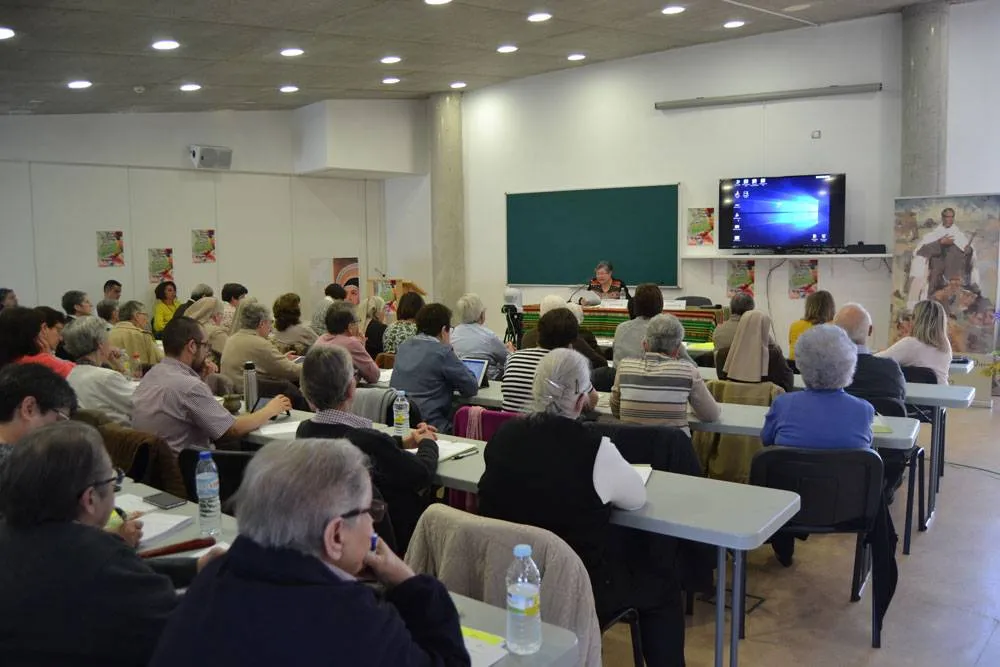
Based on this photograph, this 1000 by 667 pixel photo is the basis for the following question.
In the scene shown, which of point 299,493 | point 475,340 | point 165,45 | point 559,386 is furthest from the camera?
point 165,45

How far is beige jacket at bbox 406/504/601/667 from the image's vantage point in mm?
Answer: 2082

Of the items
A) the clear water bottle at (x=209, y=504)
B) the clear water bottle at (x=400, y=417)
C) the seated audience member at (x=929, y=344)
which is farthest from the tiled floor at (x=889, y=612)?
the clear water bottle at (x=209, y=504)

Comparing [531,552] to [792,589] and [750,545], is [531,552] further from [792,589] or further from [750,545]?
[792,589]

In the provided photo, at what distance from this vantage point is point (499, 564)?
2117 mm

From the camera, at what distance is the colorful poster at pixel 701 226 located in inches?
385

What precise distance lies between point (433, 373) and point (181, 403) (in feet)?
5.07

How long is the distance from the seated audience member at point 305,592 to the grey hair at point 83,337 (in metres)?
3.36

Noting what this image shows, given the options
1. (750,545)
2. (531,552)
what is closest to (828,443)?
(750,545)

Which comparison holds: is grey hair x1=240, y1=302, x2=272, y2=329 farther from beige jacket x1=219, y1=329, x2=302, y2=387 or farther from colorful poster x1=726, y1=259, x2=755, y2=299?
colorful poster x1=726, y1=259, x2=755, y2=299

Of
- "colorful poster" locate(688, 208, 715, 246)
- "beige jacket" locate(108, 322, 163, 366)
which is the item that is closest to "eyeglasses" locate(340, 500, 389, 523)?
"beige jacket" locate(108, 322, 163, 366)

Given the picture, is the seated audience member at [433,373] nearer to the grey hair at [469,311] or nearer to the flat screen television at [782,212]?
the grey hair at [469,311]

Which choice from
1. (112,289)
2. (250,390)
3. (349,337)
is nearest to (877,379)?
(349,337)

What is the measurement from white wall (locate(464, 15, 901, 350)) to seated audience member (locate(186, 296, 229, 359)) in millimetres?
4897

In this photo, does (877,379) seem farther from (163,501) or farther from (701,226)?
(701,226)
